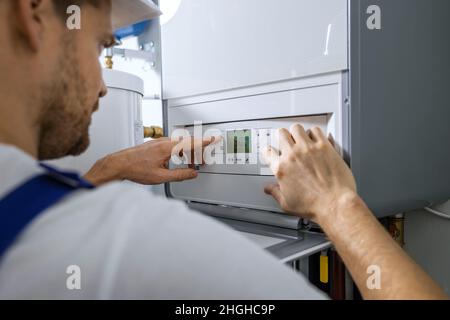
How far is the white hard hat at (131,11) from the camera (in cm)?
61

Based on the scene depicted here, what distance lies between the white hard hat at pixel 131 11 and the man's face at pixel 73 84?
0.13 meters

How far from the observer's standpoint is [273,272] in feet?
0.98

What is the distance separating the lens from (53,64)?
1.23ft

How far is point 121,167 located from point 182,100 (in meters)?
0.25

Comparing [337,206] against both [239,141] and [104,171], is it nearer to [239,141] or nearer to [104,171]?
[239,141]

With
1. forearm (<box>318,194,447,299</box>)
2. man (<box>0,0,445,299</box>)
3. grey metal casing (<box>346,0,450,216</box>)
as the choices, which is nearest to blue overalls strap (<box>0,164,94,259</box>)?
man (<box>0,0,445,299</box>)

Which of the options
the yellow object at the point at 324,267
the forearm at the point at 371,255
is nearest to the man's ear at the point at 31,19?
the forearm at the point at 371,255

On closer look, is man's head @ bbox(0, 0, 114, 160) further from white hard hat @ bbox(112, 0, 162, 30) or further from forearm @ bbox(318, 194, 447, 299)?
forearm @ bbox(318, 194, 447, 299)

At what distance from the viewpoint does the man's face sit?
0.38 m

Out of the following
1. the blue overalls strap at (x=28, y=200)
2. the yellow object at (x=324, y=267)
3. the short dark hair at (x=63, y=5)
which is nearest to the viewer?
the blue overalls strap at (x=28, y=200)

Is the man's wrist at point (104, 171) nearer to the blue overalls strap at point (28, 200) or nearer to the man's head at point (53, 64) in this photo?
the man's head at point (53, 64)

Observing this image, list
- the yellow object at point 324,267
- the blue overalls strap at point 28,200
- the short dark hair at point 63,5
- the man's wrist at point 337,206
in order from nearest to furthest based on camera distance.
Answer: the blue overalls strap at point 28,200 < the short dark hair at point 63,5 < the man's wrist at point 337,206 < the yellow object at point 324,267

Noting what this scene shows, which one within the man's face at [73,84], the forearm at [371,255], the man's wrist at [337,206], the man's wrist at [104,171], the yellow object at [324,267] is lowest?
the yellow object at [324,267]

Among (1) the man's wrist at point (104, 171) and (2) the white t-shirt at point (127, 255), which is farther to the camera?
(1) the man's wrist at point (104, 171)
